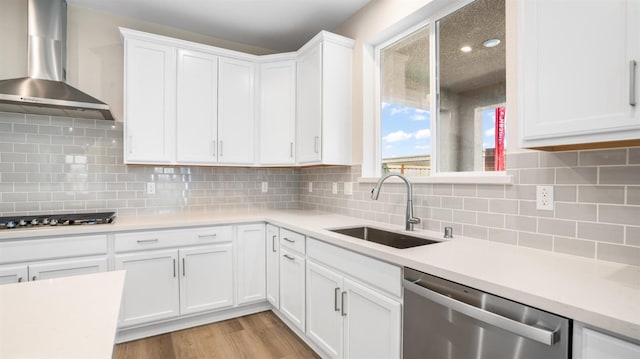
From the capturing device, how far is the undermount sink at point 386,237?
1.95 m

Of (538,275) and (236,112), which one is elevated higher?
(236,112)

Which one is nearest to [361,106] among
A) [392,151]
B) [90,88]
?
[392,151]

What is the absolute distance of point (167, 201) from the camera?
302 cm

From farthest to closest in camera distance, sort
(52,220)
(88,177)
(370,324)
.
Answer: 1. (88,177)
2. (52,220)
3. (370,324)

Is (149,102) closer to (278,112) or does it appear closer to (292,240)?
(278,112)

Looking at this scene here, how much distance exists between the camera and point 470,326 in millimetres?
1136

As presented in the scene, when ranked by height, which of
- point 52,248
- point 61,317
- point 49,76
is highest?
point 49,76

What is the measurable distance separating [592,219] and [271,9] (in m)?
2.67

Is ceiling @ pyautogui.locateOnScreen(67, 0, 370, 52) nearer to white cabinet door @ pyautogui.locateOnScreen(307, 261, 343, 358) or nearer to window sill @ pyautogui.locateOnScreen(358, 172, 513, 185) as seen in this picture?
window sill @ pyautogui.locateOnScreen(358, 172, 513, 185)

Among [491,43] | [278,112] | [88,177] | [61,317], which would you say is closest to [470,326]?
[61,317]

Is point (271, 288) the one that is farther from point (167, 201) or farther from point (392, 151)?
point (392, 151)

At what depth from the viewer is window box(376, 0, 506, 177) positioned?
188cm

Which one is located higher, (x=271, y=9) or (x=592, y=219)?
(x=271, y=9)

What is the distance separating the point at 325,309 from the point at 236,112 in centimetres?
194
